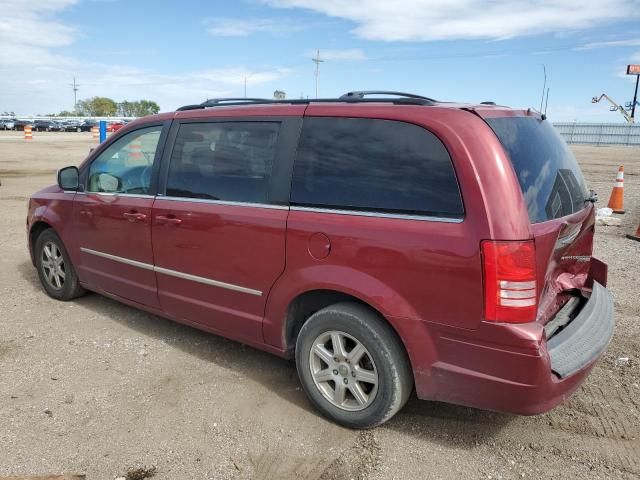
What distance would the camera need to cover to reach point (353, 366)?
2.90m

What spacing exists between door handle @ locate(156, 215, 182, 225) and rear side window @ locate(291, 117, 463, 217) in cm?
102

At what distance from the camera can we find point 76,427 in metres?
2.98

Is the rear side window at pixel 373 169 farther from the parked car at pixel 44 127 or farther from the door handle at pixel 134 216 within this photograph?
the parked car at pixel 44 127

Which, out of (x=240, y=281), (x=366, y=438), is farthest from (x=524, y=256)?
(x=240, y=281)

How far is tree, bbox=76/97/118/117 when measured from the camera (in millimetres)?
124819

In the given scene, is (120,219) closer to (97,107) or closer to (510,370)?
(510,370)

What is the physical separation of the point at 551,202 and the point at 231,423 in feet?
7.14

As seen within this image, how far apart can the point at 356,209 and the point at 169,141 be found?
5.79 feet

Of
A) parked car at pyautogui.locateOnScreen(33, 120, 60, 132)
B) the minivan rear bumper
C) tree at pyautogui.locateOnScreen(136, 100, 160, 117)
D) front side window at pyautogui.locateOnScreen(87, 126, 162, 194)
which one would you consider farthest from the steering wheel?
tree at pyautogui.locateOnScreen(136, 100, 160, 117)

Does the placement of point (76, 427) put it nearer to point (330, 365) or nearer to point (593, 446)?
point (330, 365)

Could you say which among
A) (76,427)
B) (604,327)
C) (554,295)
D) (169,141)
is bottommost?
(76,427)

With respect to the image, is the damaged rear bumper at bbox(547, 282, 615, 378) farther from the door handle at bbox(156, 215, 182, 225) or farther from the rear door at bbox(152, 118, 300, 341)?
the door handle at bbox(156, 215, 182, 225)

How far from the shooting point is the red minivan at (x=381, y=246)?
243 cm

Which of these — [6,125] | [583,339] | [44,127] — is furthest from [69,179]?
[44,127]
